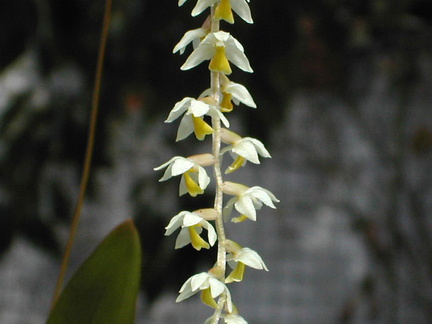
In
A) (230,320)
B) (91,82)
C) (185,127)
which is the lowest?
(230,320)

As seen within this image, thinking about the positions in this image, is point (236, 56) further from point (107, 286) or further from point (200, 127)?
point (107, 286)

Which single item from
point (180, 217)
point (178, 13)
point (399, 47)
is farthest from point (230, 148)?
point (399, 47)

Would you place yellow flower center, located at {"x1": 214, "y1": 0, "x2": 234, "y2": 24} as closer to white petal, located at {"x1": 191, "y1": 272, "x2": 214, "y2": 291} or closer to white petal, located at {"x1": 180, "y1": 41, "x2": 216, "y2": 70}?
white petal, located at {"x1": 180, "y1": 41, "x2": 216, "y2": 70}

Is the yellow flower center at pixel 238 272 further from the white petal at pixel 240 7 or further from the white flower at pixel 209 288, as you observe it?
the white petal at pixel 240 7

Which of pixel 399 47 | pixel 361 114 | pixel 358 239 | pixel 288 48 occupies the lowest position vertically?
pixel 358 239

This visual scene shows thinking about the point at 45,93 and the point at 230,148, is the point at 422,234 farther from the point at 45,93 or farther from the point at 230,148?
the point at 230,148

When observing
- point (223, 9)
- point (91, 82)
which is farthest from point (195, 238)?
point (91, 82)

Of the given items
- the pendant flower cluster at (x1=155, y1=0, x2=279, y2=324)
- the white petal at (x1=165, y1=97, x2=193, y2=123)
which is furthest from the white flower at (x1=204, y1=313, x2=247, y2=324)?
the white petal at (x1=165, y1=97, x2=193, y2=123)
